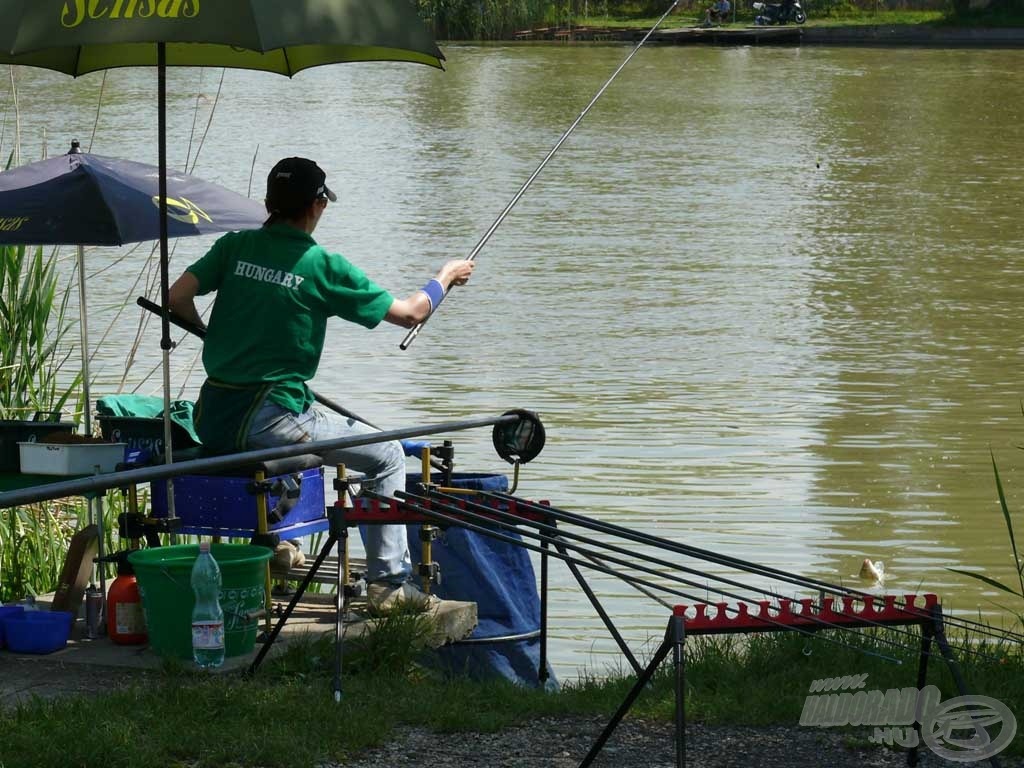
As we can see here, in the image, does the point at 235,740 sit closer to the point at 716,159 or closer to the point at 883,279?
the point at 883,279

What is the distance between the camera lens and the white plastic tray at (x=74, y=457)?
4820 mm

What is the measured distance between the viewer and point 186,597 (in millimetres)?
4496

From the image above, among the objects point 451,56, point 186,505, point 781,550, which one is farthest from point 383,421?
point 451,56

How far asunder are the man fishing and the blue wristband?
0.29ft

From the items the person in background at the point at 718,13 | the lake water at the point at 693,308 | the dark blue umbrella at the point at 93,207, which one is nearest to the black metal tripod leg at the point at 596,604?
the lake water at the point at 693,308

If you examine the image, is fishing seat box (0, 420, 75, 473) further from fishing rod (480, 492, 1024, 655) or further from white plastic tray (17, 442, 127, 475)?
fishing rod (480, 492, 1024, 655)

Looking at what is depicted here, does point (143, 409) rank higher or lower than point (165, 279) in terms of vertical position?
lower

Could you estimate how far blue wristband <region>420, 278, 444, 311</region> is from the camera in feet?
16.1

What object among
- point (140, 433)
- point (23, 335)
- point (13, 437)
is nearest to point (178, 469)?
point (140, 433)

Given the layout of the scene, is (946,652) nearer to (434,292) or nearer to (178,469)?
(178,469)

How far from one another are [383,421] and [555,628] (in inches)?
115

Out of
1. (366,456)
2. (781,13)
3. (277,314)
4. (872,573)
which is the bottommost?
(872,573)

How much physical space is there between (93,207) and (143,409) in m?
0.59

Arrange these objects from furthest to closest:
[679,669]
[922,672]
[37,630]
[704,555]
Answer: [37,630] < [922,672] < [704,555] < [679,669]
